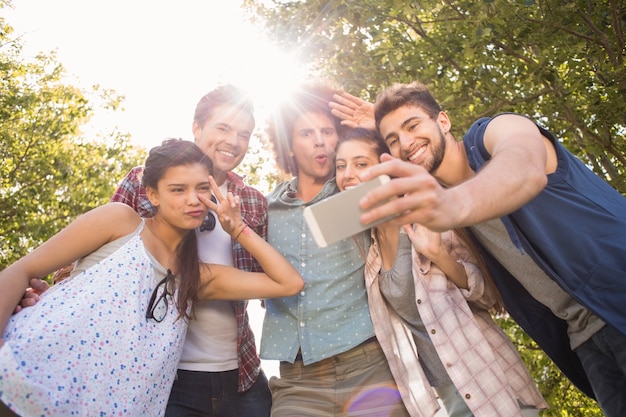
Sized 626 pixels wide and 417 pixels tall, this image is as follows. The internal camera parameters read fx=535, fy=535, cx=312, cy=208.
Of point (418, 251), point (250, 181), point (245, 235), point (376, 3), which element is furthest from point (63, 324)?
point (250, 181)

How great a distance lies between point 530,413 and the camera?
103 inches

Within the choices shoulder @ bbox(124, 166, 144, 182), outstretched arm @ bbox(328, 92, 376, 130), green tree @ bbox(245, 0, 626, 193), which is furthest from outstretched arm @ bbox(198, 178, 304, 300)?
green tree @ bbox(245, 0, 626, 193)

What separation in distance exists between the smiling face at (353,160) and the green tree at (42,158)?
8434mm

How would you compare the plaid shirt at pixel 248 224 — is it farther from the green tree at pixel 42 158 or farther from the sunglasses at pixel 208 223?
the green tree at pixel 42 158

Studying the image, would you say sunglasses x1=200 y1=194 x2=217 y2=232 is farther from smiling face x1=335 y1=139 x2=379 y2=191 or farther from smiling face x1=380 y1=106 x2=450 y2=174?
smiling face x1=380 y1=106 x2=450 y2=174

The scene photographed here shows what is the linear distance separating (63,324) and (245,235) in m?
1.01

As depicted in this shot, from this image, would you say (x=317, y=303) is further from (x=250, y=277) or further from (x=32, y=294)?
(x=32, y=294)

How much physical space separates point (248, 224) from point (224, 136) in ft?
2.12

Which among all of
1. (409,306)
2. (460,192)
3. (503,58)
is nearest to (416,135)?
(409,306)

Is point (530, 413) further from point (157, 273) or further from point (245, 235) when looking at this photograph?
point (157, 273)

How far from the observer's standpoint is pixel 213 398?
2.97m

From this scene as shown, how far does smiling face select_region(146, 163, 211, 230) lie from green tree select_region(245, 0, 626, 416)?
7.29 feet

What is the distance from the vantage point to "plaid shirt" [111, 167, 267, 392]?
3.06 meters

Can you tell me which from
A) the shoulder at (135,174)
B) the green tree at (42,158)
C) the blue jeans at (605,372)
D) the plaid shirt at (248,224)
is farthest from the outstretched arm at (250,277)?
the green tree at (42,158)
